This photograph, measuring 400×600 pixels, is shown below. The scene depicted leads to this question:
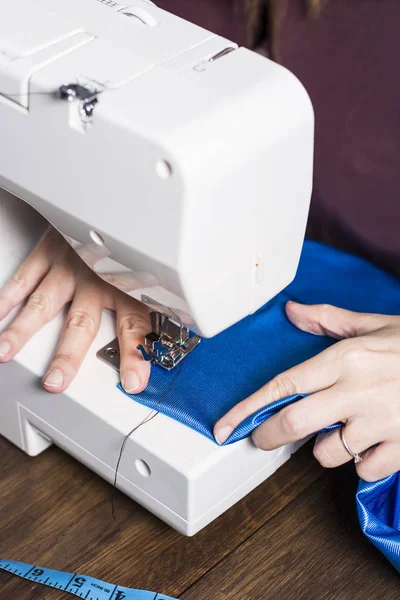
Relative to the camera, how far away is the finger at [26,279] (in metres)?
1.39

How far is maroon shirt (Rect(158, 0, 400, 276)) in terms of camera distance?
1.51 m

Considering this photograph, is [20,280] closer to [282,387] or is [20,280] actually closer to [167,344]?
[167,344]

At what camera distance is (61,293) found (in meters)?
1.39

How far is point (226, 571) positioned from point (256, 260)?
0.47 m

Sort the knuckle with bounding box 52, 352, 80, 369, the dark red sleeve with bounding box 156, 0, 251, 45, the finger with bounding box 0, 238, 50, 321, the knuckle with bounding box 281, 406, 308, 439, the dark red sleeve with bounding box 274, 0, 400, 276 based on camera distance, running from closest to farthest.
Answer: the knuckle with bounding box 281, 406, 308, 439, the knuckle with bounding box 52, 352, 80, 369, the finger with bounding box 0, 238, 50, 321, the dark red sleeve with bounding box 274, 0, 400, 276, the dark red sleeve with bounding box 156, 0, 251, 45

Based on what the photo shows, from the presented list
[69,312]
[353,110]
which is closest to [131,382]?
[69,312]

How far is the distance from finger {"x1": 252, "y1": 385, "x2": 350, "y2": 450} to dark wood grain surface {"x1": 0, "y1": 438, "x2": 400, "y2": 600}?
0.19m

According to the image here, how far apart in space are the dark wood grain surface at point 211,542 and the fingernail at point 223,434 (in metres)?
0.19

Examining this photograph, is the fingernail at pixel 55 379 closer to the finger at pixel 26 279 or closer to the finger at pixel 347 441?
the finger at pixel 26 279

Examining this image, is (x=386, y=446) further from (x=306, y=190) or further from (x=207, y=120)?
(x=207, y=120)

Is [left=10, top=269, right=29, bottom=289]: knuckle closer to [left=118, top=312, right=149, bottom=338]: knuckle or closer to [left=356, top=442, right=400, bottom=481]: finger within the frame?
[left=118, top=312, right=149, bottom=338]: knuckle

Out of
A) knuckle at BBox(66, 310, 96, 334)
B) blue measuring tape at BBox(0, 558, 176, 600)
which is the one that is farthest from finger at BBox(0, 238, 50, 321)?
blue measuring tape at BBox(0, 558, 176, 600)

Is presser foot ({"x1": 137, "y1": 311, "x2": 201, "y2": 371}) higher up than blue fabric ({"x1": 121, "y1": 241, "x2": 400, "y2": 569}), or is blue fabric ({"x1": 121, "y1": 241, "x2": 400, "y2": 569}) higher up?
presser foot ({"x1": 137, "y1": 311, "x2": 201, "y2": 371})

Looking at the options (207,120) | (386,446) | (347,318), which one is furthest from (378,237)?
(207,120)
